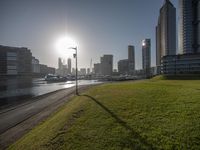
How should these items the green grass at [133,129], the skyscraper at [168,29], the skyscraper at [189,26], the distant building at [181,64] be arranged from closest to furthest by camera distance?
1. the green grass at [133,129]
2. the distant building at [181,64]
3. the skyscraper at [189,26]
4. the skyscraper at [168,29]

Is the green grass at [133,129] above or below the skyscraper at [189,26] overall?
below

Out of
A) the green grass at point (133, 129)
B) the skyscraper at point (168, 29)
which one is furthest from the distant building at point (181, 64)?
the green grass at point (133, 129)

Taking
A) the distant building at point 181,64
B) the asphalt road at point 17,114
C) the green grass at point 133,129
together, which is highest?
the distant building at point 181,64

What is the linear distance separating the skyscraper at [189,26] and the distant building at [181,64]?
1540 inches

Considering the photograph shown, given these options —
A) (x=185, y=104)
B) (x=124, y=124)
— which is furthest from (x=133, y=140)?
(x=185, y=104)

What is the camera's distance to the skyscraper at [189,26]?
144250 mm

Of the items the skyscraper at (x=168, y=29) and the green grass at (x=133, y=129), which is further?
the skyscraper at (x=168, y=29)

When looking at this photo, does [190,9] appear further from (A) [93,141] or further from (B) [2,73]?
(B) [2,73]

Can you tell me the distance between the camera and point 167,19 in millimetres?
169250

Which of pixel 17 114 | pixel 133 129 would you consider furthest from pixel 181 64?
pixel 133 129

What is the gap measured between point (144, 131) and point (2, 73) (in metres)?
181

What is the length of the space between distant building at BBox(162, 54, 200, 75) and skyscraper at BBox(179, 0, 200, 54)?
128ft

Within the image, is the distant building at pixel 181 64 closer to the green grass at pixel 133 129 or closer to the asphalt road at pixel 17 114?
the asphalt road at pixel 17 114

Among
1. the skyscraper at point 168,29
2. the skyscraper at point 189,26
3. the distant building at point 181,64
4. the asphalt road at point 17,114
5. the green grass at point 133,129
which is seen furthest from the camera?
the skyscraper at point 168,29
